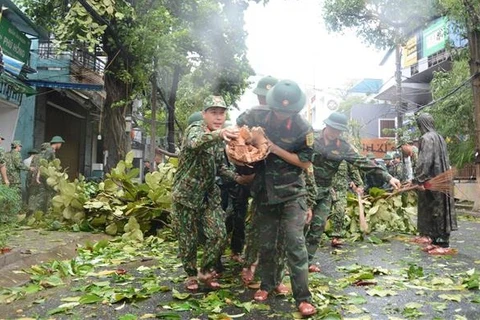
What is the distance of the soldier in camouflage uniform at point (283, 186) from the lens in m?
3.83

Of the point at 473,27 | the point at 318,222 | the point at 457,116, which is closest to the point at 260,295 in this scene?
the point at 318,222

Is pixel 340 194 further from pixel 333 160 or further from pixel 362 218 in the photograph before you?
pixel 333 160

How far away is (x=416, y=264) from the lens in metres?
5.81

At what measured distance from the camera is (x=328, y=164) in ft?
19.1

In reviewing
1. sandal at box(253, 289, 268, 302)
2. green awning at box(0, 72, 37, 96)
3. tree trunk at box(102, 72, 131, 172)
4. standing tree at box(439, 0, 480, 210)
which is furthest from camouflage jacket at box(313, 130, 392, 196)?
tree trunk at box(102, 72, 131, 172)

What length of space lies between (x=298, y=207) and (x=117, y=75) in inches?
415

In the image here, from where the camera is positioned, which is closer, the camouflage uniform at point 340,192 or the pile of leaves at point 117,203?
the camouflage uniform at point 340,192

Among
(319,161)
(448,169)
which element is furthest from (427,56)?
(319,161)

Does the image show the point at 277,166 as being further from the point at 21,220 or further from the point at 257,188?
the point at 21,220

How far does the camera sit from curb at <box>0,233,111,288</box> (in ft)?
16.3

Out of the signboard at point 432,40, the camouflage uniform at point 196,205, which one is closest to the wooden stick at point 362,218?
the camouflage uniform at point 196,205

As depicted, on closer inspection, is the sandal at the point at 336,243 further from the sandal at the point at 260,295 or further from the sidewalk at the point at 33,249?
the sidewalk at the point at 33,249

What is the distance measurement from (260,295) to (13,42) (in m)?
9.74

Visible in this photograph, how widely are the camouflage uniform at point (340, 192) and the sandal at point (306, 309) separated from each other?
12.2ft
